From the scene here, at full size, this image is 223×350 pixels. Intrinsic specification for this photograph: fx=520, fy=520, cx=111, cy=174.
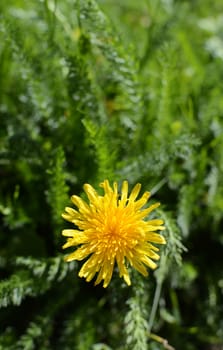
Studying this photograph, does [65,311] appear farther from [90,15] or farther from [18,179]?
[90,15]

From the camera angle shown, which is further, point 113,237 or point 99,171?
point 99,171

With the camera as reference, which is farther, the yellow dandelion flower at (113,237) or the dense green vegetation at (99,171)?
the dense green vegetation at (99,171)

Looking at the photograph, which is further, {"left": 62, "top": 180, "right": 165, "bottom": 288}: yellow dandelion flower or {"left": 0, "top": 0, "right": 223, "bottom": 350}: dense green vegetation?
{"left": 0, "top": 0, "right": 223, "bottom": 350}: dense green vegetation

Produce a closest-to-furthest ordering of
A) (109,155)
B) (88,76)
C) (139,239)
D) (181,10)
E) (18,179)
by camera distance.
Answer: (139,239), (109,155), (88,76), (18,179), (181,10)

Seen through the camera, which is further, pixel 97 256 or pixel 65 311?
pixel 65 311

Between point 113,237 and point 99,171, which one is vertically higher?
point 99,171

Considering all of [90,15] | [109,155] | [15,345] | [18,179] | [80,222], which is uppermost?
[90,15]

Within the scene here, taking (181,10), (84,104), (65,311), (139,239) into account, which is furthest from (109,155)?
(181,10)

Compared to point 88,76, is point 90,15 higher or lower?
higher
